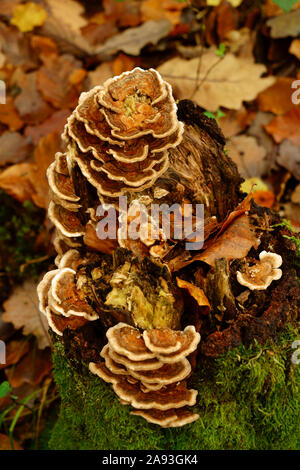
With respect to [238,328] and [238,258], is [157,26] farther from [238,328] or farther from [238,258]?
[238,328]

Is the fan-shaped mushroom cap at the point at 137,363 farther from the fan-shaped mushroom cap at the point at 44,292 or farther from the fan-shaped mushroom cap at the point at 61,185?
the fan-shaped mushroom cap at the point at 61,185

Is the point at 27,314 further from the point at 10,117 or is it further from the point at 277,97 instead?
the point at 277,97

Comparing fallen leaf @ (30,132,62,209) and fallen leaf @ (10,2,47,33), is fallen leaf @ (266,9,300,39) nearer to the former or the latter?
fallen leaf @ (10,2,47,33)

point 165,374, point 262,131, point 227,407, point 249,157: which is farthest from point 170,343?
point 262,131

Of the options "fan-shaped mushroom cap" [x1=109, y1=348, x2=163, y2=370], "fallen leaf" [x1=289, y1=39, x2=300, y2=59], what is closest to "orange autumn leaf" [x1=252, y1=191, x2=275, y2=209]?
"fallen leaf" [x1=289, y1=39, x2=300, y2=59]

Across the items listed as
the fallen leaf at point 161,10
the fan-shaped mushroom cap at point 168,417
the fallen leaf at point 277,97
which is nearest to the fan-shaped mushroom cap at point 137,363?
the fan-shaped mushroom cap at point 168,417

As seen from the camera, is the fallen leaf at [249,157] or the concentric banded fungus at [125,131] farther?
the fallen leaf at [249,157]
